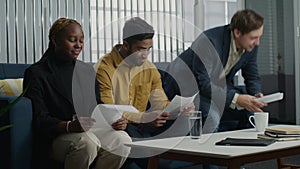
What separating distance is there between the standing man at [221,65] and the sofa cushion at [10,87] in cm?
94

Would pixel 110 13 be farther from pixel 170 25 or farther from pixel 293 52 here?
pixel 293 52

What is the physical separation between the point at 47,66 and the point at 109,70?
0.32 m

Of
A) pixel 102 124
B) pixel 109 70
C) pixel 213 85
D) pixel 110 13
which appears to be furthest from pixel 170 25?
pixel 102 124

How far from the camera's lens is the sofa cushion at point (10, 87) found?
2638mm

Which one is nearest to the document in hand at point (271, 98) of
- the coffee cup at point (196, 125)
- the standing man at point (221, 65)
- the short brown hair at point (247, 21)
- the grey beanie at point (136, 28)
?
the standing man at point (221, 65)

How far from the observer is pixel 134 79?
279 centimetres

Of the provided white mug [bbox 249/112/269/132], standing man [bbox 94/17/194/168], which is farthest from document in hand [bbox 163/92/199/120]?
white mug [bbox 249/112/269/132]

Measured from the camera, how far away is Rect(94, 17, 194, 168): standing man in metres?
2.65

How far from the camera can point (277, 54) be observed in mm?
5766

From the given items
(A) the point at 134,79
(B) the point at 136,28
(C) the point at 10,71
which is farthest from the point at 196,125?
(C) the point at 10,71

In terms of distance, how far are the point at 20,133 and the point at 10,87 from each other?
1.59 feet

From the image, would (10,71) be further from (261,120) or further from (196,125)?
(261,120)

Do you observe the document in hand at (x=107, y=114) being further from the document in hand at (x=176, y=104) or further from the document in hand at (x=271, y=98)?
the document in hand at (x=271, y=98)

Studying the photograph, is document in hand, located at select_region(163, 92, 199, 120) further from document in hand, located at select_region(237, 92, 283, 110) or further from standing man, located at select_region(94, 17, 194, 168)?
document in hand, located at select_region(237, 92, 283, 110)
